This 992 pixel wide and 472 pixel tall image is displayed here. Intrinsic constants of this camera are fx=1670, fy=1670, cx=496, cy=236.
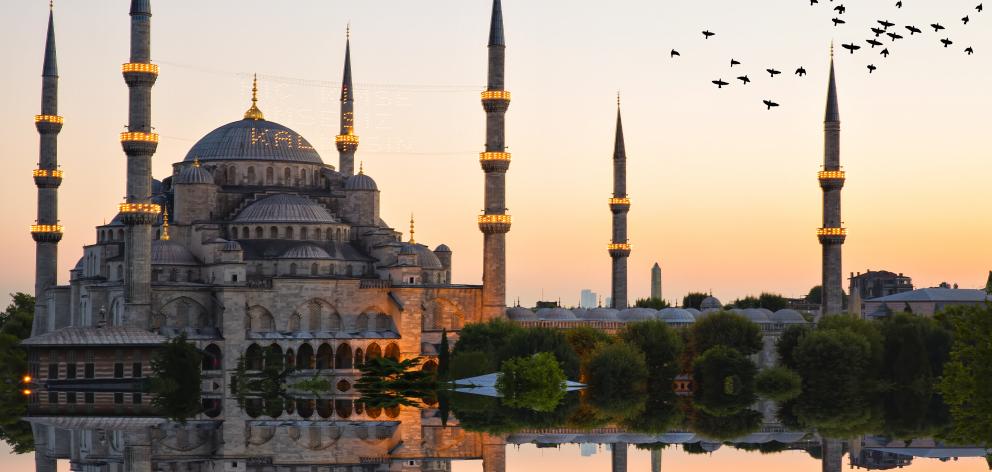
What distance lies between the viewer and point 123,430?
1683 inches

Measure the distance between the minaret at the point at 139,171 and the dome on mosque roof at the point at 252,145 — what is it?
1009 cm

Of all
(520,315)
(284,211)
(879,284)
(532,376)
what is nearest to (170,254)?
(284,211)

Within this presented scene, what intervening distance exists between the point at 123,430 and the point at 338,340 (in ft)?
89.3

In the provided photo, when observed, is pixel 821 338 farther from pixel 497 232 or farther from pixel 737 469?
pixel 737 469

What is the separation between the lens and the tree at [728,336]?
67125 millimetres

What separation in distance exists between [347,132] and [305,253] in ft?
47.6

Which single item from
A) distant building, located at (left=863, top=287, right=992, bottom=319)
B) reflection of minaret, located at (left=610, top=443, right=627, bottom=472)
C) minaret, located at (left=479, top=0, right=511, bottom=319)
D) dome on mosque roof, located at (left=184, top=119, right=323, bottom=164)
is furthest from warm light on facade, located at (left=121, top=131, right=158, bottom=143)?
distant building, located at (left=863, top=287, right=992, bottom=319)

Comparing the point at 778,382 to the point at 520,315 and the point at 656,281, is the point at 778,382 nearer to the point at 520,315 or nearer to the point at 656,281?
the point at 520,315

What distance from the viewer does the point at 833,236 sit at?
77625 mm

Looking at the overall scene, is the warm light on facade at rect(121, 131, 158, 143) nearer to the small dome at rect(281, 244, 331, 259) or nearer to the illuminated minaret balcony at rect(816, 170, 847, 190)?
the small dome at rect(281, 244, 331, 259)

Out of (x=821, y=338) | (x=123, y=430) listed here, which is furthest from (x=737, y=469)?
(x=821, y=338)

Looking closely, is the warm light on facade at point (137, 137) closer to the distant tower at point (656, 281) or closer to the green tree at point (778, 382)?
the green tree at point (778, 382)

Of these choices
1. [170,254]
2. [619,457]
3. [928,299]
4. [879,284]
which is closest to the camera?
[619,457]

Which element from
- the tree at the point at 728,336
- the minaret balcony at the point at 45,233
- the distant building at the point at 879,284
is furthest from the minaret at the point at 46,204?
the distant building at the point at 879,284
